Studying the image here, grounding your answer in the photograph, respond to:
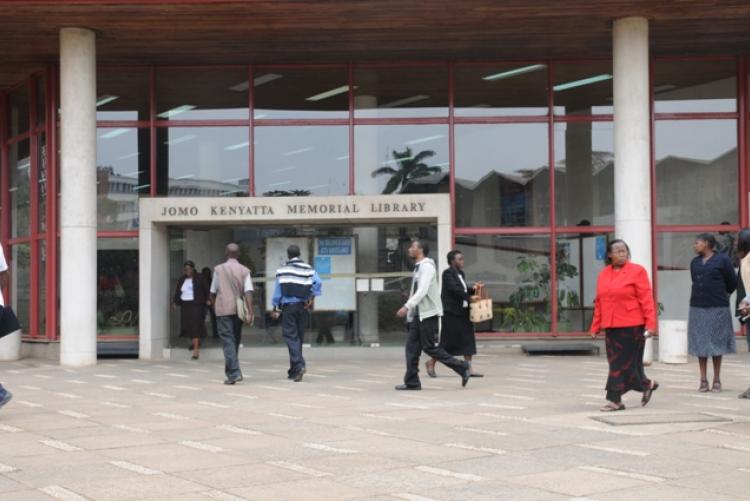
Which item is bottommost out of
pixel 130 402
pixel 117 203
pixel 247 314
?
pixel 130 402

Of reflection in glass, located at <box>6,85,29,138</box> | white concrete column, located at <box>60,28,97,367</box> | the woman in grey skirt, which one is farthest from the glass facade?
the woman in grey skirt

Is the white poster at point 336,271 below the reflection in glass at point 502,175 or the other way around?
below

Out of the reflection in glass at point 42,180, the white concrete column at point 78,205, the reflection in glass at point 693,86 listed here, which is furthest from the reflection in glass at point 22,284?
the reflection in glass at point 693,86

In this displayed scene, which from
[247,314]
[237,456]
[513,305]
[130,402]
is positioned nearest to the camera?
[237,456]

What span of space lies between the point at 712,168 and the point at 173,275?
10.1 meters

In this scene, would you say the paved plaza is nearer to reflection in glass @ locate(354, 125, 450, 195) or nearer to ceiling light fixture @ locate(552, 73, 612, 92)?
reflection in glass @ locate(354, 125, 450, 195)

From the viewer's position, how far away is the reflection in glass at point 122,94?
2030cm

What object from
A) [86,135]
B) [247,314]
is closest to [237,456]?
[247,314]

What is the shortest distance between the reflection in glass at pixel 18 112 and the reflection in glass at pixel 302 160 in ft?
16.2

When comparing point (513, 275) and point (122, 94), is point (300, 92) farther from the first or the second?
point (513, 275)

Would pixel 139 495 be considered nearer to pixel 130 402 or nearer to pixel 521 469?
pixel 521 469

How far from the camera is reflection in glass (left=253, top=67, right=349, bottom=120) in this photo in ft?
66.7

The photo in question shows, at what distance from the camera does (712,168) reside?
20266 millimetres

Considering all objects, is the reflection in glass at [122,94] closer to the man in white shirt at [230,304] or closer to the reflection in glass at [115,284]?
the reflection in glass at [115,284]
